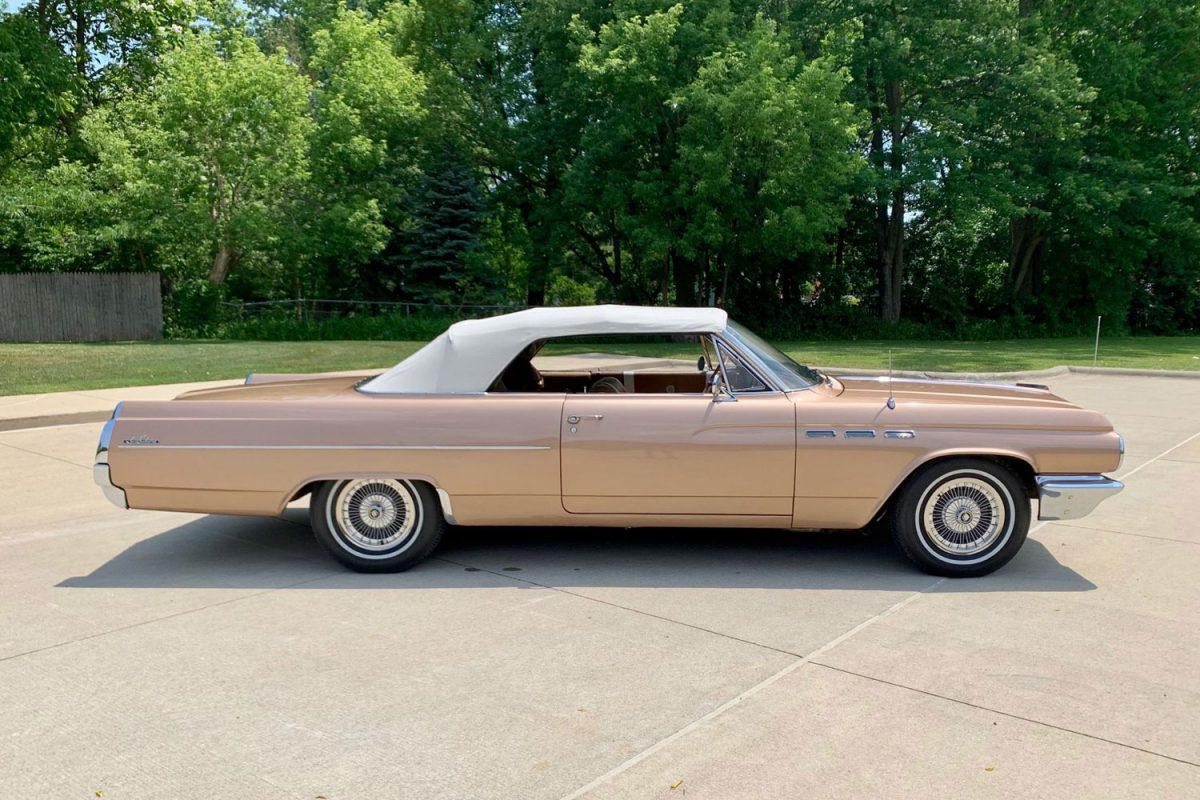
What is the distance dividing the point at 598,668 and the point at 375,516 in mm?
1939

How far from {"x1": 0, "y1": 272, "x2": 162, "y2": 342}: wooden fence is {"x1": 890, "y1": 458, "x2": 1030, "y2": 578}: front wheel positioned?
85.5 ft

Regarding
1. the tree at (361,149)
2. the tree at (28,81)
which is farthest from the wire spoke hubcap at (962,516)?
the tree at (361,149)

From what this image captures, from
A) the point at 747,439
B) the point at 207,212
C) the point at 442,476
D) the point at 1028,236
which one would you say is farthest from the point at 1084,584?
the point at 1028,236

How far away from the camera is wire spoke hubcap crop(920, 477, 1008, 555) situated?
17.0ft

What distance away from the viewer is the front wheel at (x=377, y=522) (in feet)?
17.5

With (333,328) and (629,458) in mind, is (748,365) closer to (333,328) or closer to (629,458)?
(629,458)

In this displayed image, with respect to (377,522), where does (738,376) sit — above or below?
above

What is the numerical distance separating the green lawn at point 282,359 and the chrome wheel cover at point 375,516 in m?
10.7

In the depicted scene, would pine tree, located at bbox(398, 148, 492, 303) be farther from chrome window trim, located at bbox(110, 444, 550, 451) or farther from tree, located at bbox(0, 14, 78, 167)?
chrome window trim, located at bbox(110, 444, 550, 451)

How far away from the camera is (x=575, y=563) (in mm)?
5555

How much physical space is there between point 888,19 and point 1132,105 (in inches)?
331

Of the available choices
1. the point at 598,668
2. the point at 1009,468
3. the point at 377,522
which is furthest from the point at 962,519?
the point at 377,522

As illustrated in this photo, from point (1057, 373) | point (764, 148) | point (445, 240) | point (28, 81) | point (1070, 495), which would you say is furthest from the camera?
point (445, 240)

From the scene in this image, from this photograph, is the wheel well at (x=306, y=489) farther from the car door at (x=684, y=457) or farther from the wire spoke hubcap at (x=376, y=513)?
the car door at (x=684, y=457)
